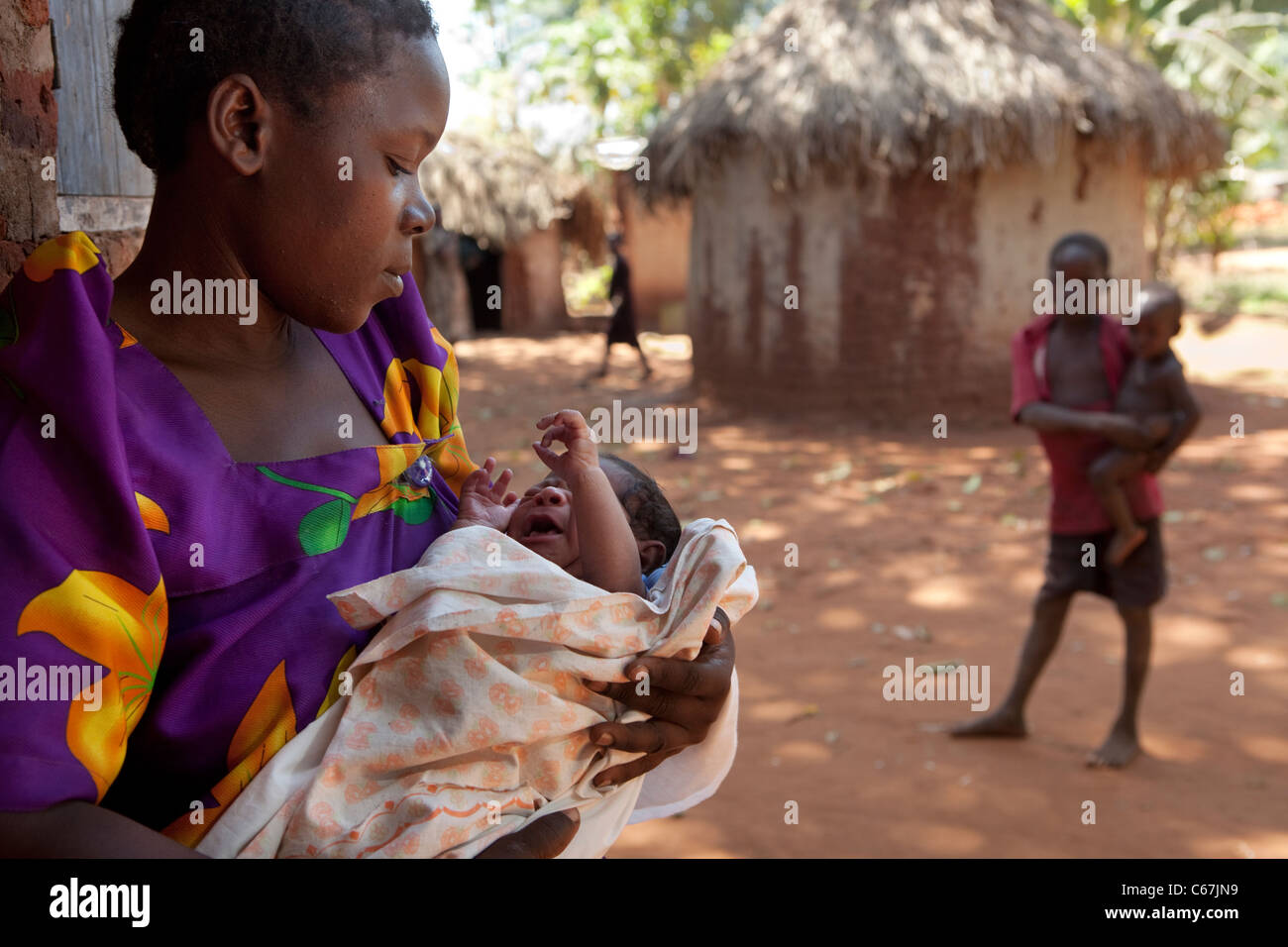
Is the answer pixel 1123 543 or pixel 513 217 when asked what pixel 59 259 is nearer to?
pixel 1123 543

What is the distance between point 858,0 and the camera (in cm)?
1007

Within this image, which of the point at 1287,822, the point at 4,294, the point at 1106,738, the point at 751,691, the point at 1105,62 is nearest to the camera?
the point at 4,294

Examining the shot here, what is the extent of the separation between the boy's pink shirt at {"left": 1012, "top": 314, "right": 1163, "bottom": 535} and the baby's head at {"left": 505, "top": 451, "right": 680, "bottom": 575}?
2.51m

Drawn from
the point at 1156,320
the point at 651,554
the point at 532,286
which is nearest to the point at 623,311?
the point at 532,286

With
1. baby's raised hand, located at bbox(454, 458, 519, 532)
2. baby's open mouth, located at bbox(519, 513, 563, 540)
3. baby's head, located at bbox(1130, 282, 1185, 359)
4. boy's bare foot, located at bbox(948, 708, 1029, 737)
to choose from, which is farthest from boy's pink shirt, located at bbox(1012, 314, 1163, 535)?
baby's raised hand, located at bbox(454, 458, 519, 532)

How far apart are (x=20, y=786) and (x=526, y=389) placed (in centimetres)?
1182

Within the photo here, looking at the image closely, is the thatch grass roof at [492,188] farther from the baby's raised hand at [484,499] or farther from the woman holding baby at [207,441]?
the woman holding baby at [207,441]

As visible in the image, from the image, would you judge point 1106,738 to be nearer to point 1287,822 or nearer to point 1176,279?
point 1287,822

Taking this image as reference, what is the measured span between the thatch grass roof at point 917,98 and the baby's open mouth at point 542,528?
7.90 meters

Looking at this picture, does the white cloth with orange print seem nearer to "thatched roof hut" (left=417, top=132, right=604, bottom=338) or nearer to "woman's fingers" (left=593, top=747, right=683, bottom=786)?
"woman's fingers" (left=593, top=747, right=683, bottom=786)

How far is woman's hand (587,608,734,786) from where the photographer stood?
1.39m

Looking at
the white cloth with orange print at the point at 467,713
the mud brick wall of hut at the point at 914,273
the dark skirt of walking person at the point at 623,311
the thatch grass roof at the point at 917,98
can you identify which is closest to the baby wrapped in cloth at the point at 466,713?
the white cloth with orange print at the point at 467,713

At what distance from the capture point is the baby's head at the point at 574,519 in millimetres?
1784

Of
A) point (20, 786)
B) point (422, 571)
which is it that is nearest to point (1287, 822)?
point (422, 571)
